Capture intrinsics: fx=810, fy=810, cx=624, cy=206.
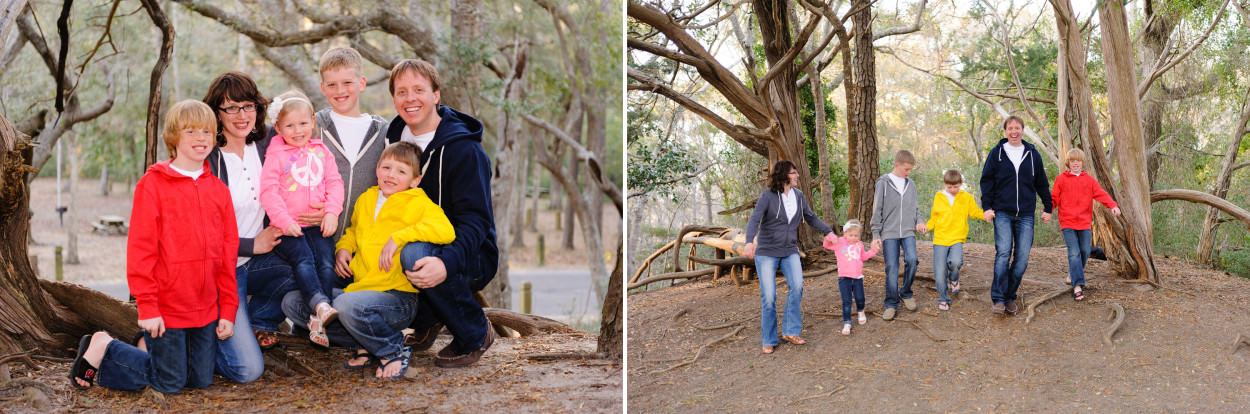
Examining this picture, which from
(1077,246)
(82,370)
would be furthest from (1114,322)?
(82,370)

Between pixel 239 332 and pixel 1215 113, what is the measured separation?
11528 millimetres

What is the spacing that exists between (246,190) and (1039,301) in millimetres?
4943

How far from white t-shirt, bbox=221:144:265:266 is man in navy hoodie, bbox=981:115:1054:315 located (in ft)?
13.6

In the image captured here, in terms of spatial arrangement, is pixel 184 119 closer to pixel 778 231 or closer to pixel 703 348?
pixel 778 231

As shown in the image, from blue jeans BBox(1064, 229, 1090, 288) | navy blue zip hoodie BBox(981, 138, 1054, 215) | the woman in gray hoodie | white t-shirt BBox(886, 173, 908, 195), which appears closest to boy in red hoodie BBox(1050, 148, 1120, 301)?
blue jeans BBox(1064, 229, 1090, 288)

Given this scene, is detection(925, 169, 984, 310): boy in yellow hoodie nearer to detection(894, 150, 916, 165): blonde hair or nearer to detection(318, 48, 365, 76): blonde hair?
detection(894, 150, 916, 165): blonde hair

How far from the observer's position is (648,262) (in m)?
Answer: 8.57

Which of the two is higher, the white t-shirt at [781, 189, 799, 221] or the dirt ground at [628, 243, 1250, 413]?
the white t-shirt at [781, 189, 799, 221]

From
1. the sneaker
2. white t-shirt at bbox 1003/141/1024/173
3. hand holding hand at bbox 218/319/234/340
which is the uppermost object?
white t-shirt at bbox 1003/141/1024/173

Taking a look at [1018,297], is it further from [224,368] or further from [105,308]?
[105,308]

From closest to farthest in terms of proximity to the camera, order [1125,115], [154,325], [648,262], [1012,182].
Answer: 1. [154,325]
2. [1012,182]
3. [1125,115]
4. [648,262]

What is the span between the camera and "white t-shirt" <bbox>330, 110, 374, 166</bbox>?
327cm

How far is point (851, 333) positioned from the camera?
534cm

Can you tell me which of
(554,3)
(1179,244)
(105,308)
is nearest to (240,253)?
(105,308)
